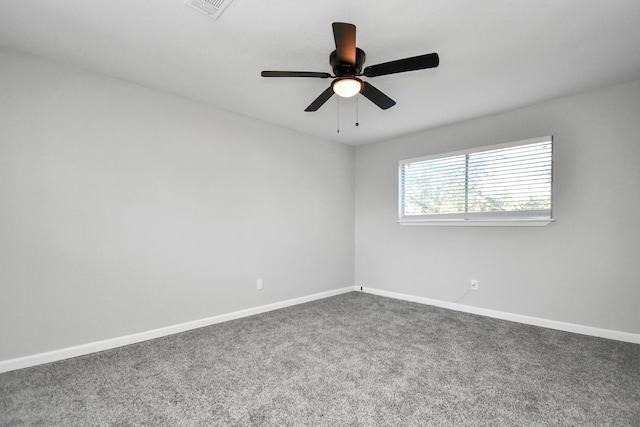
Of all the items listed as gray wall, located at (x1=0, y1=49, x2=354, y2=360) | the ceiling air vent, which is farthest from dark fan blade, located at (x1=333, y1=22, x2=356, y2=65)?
gray wall, located at (x1=0, y1=49, x2=354, y2=360)

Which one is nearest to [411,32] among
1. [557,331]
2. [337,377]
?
[337,377]

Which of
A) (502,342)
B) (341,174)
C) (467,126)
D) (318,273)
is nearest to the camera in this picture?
(502,342)

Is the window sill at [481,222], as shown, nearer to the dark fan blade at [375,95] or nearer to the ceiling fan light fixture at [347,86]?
the dark fan blade at [375,95]

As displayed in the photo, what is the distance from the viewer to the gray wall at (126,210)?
2275mm

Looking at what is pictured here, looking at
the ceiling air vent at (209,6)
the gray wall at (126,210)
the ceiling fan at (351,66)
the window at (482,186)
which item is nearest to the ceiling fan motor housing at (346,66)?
the ceiling fan at (351,66)

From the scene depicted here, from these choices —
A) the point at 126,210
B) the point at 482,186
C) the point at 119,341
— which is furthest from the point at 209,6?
the point at 482,186

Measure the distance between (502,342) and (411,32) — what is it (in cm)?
267

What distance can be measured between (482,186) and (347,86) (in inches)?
95.2

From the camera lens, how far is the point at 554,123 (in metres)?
3.13

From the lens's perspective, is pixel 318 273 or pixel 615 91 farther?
pixel 318 273

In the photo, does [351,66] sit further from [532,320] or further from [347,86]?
[532,320]

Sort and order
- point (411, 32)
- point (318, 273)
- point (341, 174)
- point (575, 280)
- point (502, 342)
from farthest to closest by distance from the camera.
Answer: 1. point (341, 174)
2. point (318, 273)
3. point (575, 280)
4. point (502, 342)
5. point (411, 32)

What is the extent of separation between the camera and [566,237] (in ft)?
10.00

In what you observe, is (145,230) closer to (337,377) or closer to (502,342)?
(337,377)
